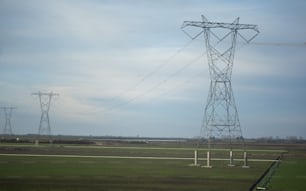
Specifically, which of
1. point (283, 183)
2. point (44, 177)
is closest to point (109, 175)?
point (44, 177)

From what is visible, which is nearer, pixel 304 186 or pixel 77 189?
pixel 77 189

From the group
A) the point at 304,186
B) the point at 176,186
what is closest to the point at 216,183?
the point at 176,186

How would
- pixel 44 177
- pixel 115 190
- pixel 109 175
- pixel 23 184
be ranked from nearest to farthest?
pixel 115 190, pixel 23 184, pixel 44 177, pixel 109 175

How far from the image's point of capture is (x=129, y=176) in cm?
3372

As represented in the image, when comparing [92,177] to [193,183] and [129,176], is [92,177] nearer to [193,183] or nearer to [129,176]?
[129,176]

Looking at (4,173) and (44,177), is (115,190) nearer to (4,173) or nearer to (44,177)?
(44,177)

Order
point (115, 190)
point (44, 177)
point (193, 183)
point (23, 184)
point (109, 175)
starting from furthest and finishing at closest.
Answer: point (109, 175) → point (44, 177) → point (193, 183) → point (23, 184) → point (115, 190)

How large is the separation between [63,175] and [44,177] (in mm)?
2021

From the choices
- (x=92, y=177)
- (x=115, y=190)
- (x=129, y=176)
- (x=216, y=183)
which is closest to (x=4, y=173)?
(x=92, y=177)

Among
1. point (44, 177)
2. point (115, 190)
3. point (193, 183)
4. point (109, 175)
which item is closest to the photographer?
point (115, 190)

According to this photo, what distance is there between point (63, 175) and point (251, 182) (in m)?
13.7

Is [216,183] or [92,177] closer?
[216,183]

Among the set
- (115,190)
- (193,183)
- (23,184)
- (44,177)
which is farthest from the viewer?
(44,177)

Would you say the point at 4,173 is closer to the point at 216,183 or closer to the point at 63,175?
the point at 63,175
